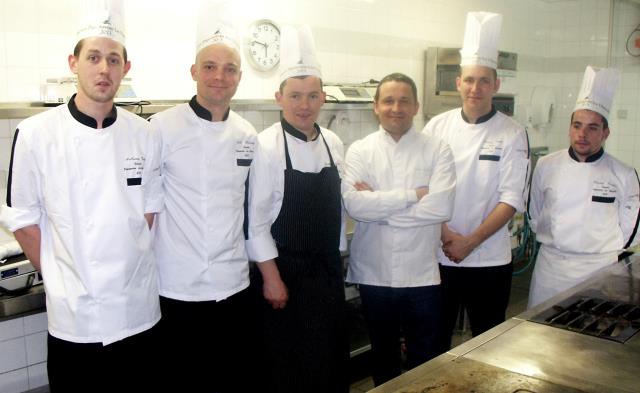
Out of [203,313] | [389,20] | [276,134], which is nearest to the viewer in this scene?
[203,313]

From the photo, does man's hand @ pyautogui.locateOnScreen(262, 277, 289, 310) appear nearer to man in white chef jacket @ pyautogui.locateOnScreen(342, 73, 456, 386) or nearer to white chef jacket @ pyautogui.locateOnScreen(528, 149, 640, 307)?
man in white chef jacket @ pyautogui.locateOnScreen(342, 73, 456, 386)

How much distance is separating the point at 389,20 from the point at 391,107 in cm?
224

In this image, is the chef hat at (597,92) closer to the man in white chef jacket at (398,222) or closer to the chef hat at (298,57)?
the man in white chef jacket at (398,222)

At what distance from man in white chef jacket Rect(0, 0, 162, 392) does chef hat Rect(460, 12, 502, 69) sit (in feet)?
5.67

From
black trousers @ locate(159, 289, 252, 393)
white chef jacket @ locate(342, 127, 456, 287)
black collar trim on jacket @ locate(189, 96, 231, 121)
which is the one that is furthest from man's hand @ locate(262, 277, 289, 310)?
black collar trim on jacket @ locate(189, 96, 231, 121)

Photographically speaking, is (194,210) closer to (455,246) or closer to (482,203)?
(455,246)

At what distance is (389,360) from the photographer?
8.86ft

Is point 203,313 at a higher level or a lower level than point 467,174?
lower

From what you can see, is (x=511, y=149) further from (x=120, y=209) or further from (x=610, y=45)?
(x=610, y=45)

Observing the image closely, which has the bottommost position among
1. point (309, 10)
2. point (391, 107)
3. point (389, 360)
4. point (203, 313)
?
point (389, 360)

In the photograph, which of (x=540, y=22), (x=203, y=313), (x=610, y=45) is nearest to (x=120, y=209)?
(x=203, y=313)

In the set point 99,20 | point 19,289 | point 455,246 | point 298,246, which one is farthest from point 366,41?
point 19,289

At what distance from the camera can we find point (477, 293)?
2822 millimetres

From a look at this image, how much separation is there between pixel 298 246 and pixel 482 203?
0.95 metres
